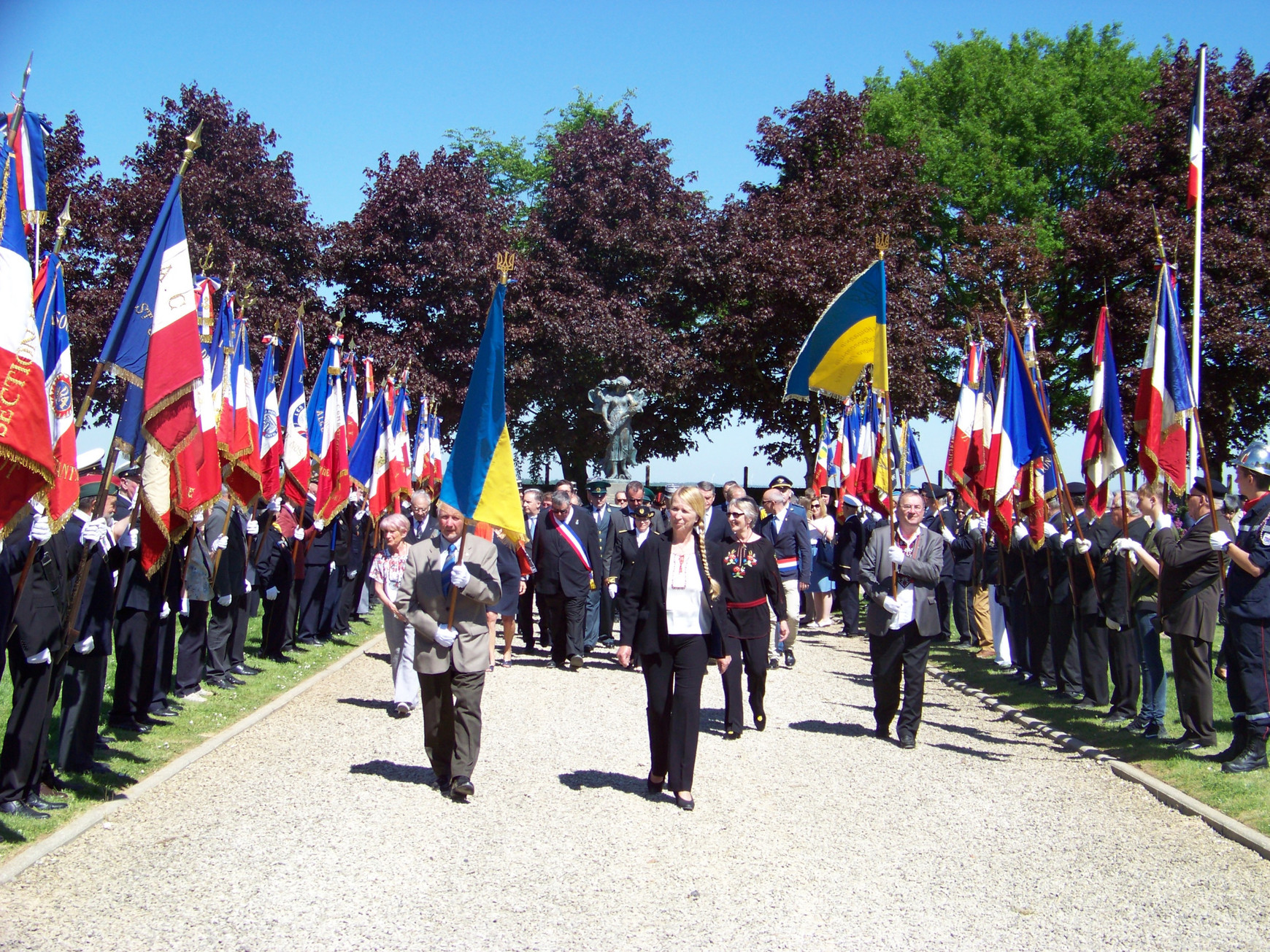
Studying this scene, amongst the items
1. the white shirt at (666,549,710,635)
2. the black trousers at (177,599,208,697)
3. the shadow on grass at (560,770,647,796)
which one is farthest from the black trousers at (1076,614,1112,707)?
the black trousers at (177,599,208,697)

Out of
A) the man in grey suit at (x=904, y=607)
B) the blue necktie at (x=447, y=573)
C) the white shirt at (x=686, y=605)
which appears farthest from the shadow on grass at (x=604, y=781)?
the man in grey suit at (x=904, y=607)

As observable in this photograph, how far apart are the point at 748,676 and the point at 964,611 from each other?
307 inches

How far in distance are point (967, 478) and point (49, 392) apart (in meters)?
9.55

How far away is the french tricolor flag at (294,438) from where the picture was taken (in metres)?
12.3

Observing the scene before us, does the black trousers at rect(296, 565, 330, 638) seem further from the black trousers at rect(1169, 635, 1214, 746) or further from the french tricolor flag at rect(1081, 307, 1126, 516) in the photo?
the black trousers at rect(1169, 635, 1214, 746)

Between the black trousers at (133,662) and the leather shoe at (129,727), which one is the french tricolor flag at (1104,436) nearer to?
the black trousers at (133,662)

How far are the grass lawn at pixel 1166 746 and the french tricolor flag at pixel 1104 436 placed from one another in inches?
79.8

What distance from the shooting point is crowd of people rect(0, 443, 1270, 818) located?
711 centimetres

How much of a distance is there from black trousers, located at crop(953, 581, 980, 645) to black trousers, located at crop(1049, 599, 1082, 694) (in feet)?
12.5

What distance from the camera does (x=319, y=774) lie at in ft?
25.1

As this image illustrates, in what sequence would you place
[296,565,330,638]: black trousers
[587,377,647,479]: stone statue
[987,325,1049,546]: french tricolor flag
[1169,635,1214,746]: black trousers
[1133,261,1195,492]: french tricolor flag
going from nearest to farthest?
[1169,635,1214,746]: black trousers < [1133,261,1195,492]: french tricolor flag < [987,325,1049,546]: french tricolor flag < [296,565,330,638]: black trousers < [587,377,647,479]: stone statue

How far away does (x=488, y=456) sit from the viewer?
7508 millimetres

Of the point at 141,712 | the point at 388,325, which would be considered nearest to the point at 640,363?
the point at 388,325

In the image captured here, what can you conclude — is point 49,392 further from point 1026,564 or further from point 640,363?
point 640,363
